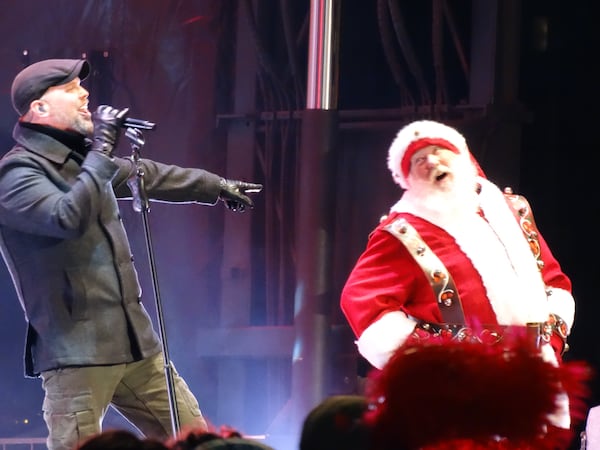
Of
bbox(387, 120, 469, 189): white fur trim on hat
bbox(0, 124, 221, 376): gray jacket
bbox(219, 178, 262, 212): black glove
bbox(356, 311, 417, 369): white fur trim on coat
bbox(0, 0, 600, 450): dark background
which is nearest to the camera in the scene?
bbox(0, 124, 221, 376): gray jacket

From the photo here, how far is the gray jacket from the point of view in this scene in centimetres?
312

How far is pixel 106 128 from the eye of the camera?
322 centimetres

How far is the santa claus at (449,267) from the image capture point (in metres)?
3.54

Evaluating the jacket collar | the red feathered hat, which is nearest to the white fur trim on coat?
the jacket collar

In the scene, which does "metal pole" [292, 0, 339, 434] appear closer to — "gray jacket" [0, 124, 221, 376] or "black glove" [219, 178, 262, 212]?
"black glove" [219, 178, 262, 212]

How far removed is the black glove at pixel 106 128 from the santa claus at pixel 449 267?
91cm

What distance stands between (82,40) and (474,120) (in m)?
1.74

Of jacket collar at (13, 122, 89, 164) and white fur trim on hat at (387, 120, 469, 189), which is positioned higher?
white fur trim on hat at (387, 120, 469, 189)

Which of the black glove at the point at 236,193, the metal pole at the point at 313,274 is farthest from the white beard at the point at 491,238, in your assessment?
the metal pole at the point at 313,274

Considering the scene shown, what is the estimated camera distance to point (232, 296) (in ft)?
17.1

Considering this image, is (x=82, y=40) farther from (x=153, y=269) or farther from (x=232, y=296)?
(x=153, y=269)

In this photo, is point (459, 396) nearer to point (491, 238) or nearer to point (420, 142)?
point (491, 238)

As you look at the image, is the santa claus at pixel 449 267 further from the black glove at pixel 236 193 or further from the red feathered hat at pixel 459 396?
the red feathered hat at pixel 459 396

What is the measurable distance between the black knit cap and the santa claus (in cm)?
106
